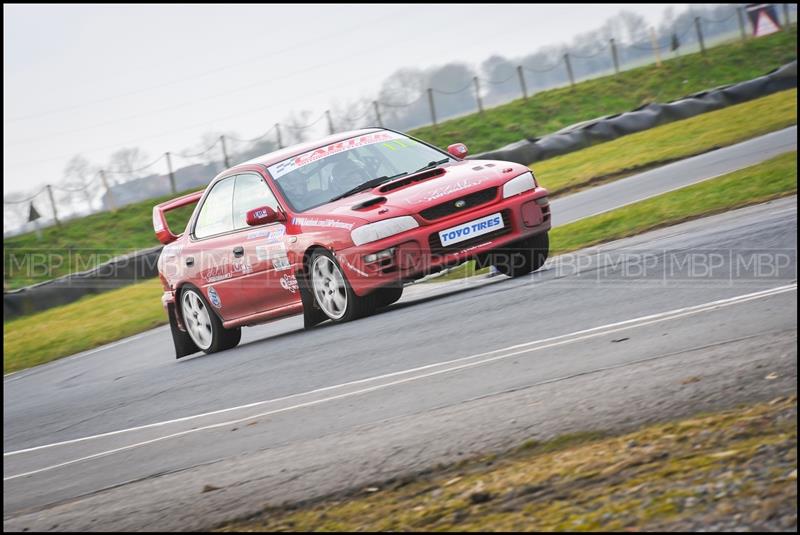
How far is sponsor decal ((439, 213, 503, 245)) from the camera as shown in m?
9.31

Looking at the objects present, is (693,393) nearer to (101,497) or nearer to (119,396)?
(101,497)

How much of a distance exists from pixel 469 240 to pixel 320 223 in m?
1.23

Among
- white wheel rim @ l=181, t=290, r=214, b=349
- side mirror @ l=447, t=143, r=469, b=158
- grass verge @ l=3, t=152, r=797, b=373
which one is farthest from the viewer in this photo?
grass verge @ l=3, t=152, r=797, b=373

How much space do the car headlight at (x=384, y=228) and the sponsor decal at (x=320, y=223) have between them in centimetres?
14

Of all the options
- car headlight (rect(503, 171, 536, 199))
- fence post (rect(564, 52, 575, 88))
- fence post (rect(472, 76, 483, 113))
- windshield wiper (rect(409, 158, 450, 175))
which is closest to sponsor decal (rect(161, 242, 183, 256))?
windshield wiper (rect(409, 158, 450, 175))

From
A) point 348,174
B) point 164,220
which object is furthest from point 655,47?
point 348,174

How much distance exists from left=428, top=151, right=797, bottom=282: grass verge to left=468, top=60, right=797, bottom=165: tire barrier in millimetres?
11122

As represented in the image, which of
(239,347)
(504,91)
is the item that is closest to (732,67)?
(504,91)

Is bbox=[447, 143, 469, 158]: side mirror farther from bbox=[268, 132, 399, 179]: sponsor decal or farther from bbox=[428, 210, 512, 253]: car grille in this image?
bbox=[428, 210, 512, 253]: car grille

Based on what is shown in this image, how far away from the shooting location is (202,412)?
7.34 metres

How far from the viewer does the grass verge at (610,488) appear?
319 cm

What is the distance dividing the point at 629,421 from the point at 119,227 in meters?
Result: 32.5

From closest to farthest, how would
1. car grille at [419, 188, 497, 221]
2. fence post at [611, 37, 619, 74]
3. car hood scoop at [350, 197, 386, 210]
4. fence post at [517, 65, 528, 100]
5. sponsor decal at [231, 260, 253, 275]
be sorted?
car grille at [419, 188, 497, 221] → car hood scoop at [350, 197, 386, 210] → sponsor decal at [231, 260, 253, 275] → fence post at [517, 65, 528, 100] → fence post at [611, 37, 619, 74]

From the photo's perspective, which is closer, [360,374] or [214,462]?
[214,462]
